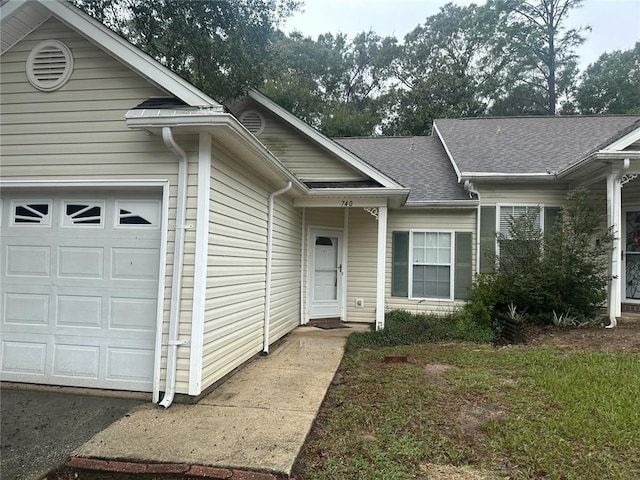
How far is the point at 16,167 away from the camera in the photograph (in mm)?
4285

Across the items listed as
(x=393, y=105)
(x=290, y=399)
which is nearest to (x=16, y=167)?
(x=290, y=399)

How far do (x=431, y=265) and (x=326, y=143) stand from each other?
3684 mm

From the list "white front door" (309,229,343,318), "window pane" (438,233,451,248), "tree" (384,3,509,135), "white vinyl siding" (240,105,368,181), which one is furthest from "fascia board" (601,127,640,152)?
"tree" (384,3,509,135)

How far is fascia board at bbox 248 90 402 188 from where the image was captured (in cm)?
743

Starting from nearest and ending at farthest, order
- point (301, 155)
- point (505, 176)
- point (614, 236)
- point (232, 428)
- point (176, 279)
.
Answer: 1. point (232, 428)
2. point (176, 279)
3. point (614, 236)
4. point (301, 155)
5. point (505, 176)

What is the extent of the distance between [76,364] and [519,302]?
283 inches

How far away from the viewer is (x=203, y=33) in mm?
7988

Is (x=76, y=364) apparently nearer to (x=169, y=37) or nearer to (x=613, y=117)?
(x=169, y=37)

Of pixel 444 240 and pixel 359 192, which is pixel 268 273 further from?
pixel 444 240

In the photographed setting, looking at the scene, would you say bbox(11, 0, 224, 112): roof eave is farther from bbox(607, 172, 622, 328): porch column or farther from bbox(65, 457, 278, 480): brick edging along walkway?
bbox(607, 172, 622, 328): porch column

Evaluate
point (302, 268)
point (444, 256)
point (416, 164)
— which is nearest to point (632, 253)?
point (444, 256)

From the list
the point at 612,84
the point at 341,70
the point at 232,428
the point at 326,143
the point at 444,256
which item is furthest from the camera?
the point at 341,70

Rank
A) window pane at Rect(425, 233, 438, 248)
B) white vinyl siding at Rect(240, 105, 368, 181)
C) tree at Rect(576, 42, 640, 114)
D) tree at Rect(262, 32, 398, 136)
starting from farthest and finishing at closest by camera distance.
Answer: tree at Rect(262, 32, 398, 136), tree at Rect(576, 42, 640, 114), window pane at Rect(425, 233, 438, 248), white vinyl siding at Rect(240, 105, 368, 181)

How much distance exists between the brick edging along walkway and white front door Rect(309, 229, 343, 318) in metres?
5.94
